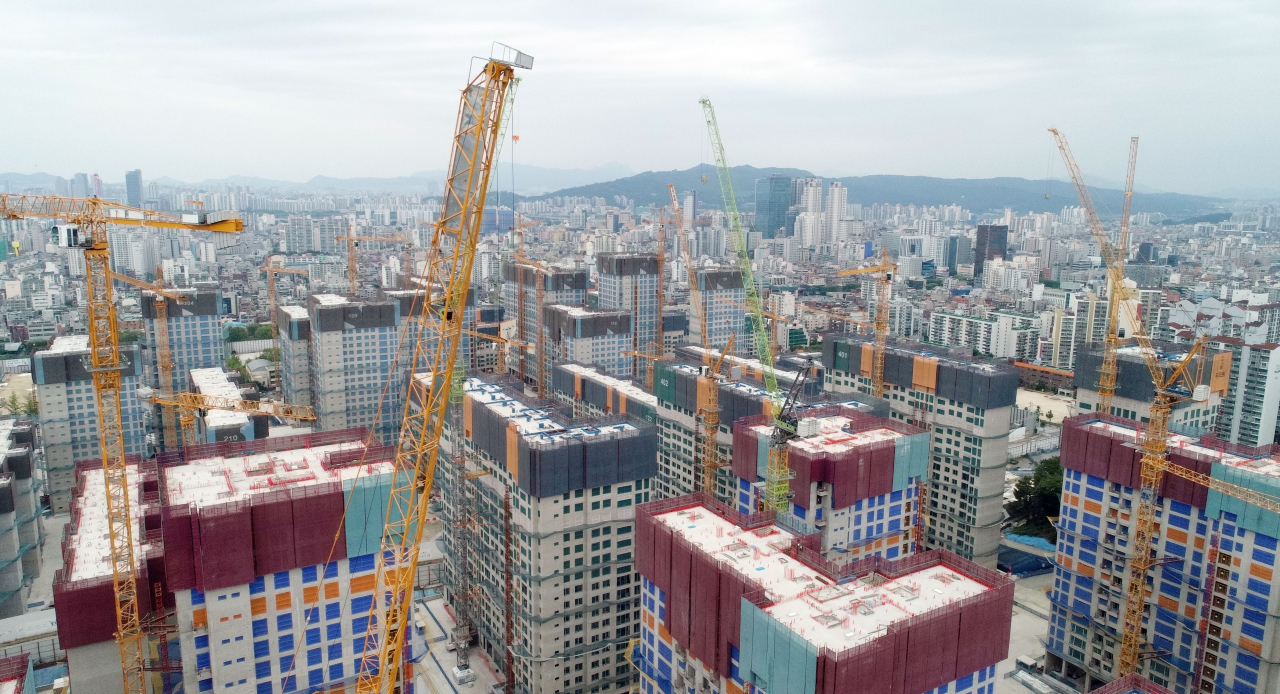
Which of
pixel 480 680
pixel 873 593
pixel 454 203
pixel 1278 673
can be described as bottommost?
pixel 480 680

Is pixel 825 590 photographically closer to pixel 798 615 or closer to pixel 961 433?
pixel 798 615

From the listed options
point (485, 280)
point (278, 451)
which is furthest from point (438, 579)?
point (485, 280)

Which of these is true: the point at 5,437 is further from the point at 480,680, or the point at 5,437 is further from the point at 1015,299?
the point at 1015,299

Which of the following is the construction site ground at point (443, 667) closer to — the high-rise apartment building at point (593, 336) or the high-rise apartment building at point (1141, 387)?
the high-rise apartment building at point (593, 336)

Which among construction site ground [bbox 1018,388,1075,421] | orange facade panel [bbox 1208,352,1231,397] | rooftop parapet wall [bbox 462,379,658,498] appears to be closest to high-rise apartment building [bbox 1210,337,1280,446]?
orange facade panel [bbox 1208,352,1231,397]

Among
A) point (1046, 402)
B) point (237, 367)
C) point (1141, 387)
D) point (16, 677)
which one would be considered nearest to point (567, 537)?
point (16, 677)

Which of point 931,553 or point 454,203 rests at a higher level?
point 454,203
